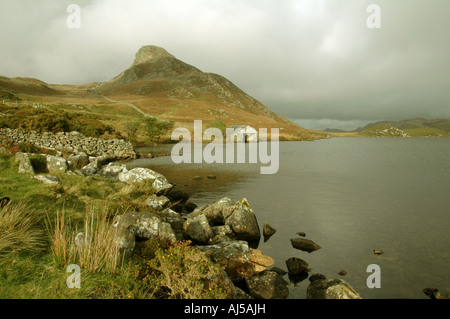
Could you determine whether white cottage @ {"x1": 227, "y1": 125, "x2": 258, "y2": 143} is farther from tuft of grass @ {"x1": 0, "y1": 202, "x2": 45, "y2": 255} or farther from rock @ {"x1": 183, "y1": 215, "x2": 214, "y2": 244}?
tuft of grass @ {"x1": 0, "y1": 202, "x2": 45, "y2": 255}

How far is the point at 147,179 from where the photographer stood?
20875mm

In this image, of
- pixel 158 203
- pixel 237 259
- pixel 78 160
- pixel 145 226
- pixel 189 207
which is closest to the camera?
pixel 237 259

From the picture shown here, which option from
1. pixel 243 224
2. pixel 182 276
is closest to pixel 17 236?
pixel 182 276

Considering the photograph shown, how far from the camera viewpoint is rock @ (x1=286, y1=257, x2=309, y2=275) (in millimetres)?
10773

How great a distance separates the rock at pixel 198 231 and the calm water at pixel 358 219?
2950 millimetres

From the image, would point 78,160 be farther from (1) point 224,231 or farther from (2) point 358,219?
(2) point 358,219

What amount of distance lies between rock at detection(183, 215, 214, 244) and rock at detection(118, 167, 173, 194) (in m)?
7.74

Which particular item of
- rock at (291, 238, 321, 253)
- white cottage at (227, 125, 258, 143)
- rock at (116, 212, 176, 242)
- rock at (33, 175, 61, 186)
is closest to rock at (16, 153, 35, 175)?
rock at (33, 175, 61, 186)

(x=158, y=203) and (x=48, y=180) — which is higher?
(x=48, y=180)

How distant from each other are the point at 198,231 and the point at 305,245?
5.67m

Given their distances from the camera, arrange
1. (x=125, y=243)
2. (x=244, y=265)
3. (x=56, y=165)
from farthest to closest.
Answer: (x=56, y=165) → (x=244, y=265) → (x=125, y=243)

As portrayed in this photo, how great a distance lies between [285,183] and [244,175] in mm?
6476
